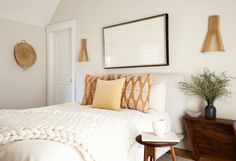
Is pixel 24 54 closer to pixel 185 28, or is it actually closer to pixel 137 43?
pixel 137 43

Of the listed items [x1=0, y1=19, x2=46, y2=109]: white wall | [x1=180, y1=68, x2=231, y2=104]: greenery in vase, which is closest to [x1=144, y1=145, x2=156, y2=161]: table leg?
[x1=180, y1=68, x2=231, y2=104]: greenery in vase

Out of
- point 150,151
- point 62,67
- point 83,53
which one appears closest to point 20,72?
point 62,67

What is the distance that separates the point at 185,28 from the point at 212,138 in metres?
1.34

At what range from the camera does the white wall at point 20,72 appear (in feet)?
12.0

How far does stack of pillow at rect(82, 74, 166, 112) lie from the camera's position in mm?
2285

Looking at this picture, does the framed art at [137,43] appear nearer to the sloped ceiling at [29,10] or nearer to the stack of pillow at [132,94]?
the stack of pillow at [132,94]

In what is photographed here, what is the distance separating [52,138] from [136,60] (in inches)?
77.2

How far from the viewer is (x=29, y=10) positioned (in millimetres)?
3875

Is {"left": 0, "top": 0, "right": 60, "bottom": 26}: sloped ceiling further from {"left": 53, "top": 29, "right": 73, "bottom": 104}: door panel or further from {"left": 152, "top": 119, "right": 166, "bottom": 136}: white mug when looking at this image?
{"left": 152, "top": 119, "right": 166, "bottom": 136}: white mug

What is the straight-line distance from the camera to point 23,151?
110 centimetres

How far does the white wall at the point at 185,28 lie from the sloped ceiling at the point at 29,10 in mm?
1087

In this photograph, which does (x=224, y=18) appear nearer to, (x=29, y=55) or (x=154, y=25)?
(x=154, y=25)

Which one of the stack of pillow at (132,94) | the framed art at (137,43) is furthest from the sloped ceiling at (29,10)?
the stack of pillow at (132,94)

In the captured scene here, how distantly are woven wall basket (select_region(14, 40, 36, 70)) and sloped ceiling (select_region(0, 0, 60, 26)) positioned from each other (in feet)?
1.59
